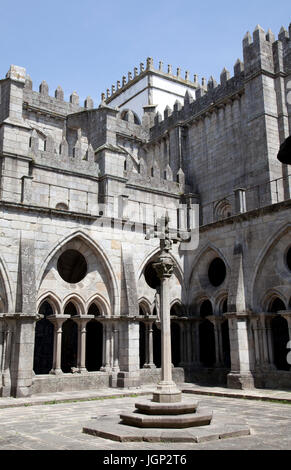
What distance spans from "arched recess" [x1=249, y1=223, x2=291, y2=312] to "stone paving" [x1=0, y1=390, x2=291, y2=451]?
3455 mm

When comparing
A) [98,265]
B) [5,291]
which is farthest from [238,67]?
[5,291]

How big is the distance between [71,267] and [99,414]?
894cm

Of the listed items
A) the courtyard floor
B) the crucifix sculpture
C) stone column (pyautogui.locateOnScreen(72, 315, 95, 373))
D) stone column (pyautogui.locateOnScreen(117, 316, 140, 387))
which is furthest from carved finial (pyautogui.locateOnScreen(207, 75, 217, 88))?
the crucifix sculpture

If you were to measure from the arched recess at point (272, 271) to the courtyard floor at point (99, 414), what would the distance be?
112 inches

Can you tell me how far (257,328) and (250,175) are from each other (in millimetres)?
6191

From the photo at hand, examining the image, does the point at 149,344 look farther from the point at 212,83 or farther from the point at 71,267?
the point at 212,83

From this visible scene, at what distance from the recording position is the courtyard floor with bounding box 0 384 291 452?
6.12m

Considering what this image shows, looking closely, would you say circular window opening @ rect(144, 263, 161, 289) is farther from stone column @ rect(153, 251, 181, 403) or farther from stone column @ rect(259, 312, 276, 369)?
stone column @ rect(153, 251, 181, 403)

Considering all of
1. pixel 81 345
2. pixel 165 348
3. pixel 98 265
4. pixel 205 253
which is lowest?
pixel 165 348

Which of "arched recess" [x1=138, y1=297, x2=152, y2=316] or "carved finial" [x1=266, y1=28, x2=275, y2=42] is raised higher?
"carved finial" [x1=266, y1=28, x2=275, y2=42]

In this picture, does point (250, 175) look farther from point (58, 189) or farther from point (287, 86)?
point (58, 189)

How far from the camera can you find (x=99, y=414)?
9.18m

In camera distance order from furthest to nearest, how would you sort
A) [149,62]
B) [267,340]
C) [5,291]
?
[149,62]
[267,340]
[5,291]
